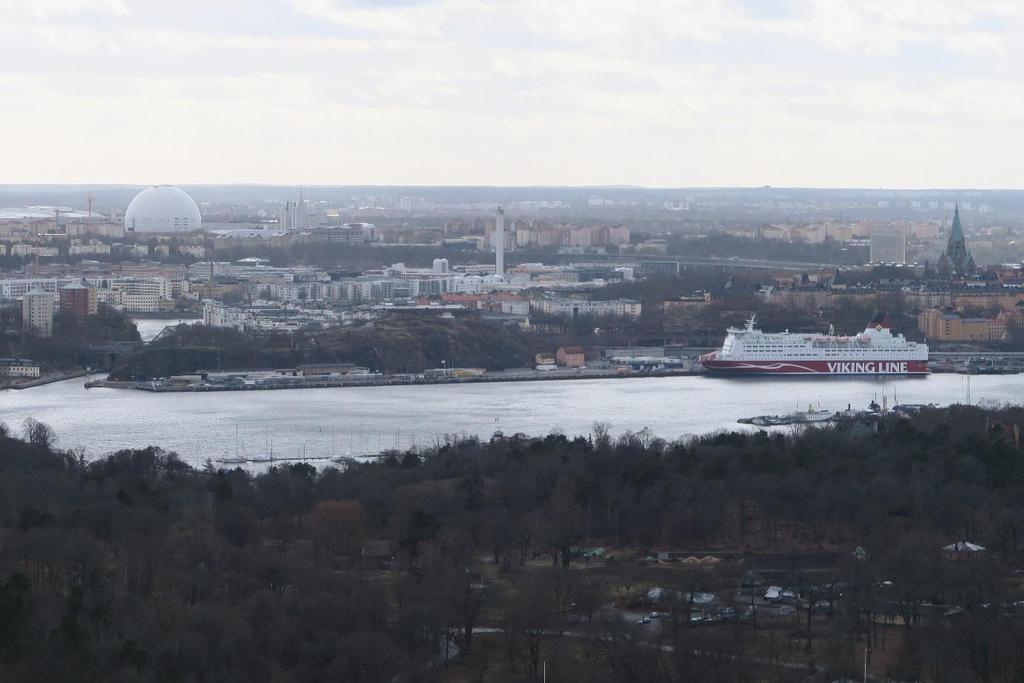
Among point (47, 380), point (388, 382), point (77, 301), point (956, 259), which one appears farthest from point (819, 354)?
point (956, 259)

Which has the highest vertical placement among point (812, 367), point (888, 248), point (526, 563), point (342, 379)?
point (526, 563)

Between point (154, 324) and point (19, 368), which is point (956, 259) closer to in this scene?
point (154, 324)

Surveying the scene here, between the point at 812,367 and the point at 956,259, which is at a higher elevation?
the point at 956,259

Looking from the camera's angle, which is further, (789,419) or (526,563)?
(789,419)

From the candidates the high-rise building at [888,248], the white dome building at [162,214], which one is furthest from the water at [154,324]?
the white dome building at [162,214]

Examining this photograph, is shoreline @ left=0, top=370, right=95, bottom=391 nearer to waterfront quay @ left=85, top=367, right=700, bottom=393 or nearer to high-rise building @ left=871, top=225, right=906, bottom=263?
waterfront quay @ left=85, top=367, right=700, bottom=393

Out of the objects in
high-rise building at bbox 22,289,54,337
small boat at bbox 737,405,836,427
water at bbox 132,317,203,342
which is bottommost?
water at bbox 132,317,203,342

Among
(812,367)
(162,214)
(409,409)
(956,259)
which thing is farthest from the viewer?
(162,214)

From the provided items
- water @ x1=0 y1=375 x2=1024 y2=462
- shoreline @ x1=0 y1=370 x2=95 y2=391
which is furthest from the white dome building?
water @ x1=0 y1=375 x2=1024 y2=462
